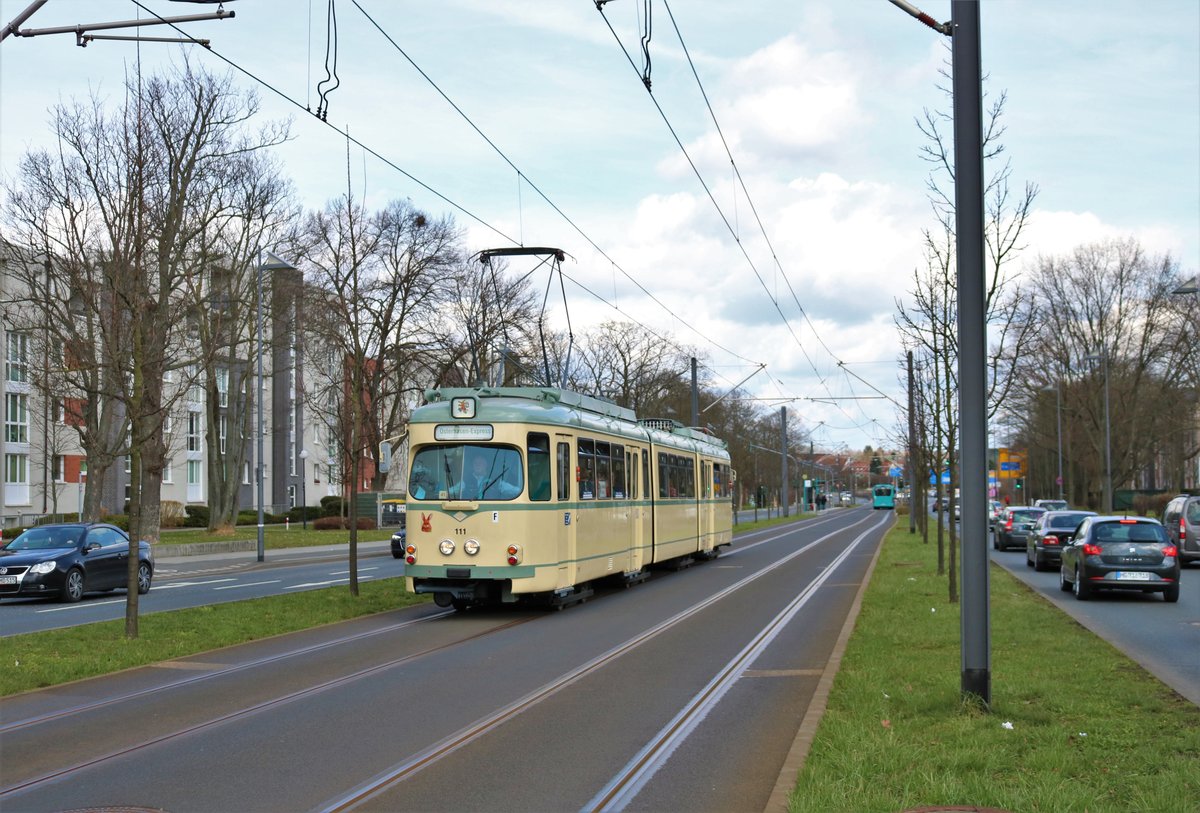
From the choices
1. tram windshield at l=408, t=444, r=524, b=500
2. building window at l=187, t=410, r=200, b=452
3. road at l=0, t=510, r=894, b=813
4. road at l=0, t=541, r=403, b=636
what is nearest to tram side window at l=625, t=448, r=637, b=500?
tram windshield at l=408, t=444, r=524, b=500

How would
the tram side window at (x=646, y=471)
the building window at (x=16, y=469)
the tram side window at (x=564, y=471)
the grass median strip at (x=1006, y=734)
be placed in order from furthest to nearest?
the building window at (x=16, y=469) < the tram side window at (x=646, y=471) < the tram side window at (x=564, y=471) < the grass median strip at (x=1006, y=734)

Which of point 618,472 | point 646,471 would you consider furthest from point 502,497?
point 646,471

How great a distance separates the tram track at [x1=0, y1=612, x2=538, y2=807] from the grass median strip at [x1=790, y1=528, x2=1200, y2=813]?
4661 mm

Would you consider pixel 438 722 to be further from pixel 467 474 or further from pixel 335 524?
pixel 335 524

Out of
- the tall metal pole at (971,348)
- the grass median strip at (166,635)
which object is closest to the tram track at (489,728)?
the tall metal pole at (971,348)

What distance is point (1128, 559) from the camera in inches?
798

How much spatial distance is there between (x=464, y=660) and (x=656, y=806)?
657 centimetres

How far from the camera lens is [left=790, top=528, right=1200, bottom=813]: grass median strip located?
21.6 feet

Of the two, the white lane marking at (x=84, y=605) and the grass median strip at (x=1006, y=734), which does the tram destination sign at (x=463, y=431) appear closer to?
the grass median strip at (x=1006, y=734)

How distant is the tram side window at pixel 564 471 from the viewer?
18516 millimetres

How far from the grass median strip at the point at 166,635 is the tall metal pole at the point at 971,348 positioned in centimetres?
847

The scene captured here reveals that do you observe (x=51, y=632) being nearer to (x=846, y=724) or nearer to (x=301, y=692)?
(x=301, y=692)

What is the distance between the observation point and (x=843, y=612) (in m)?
18.3

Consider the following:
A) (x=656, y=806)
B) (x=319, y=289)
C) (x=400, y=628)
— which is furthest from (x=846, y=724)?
(x=319, y=289)
